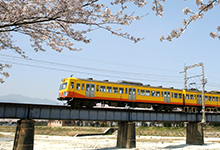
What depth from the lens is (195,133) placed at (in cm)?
3578

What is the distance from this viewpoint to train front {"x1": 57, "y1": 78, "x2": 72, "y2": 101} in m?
26.0

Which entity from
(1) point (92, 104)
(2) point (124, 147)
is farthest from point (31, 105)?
(2) point (124, 147)

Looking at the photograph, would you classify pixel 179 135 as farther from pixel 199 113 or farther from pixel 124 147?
pixel 124 147

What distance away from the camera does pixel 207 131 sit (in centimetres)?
6238

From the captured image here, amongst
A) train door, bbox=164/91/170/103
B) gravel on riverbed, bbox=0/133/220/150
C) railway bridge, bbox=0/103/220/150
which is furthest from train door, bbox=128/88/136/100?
gravel on riverbed, bbox=0/133/220/150

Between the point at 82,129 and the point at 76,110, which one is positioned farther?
the point at 82,129

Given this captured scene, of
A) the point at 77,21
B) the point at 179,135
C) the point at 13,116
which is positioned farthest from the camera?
the point at 179,135

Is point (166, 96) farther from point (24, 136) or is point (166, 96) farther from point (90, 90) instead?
point (24, 136)

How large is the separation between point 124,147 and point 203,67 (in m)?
17.7

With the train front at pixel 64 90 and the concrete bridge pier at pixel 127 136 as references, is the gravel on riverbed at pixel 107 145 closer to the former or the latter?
the concrete bridge pier at pixel 127 136

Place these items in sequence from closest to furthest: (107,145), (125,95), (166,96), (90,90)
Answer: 1. (90,90)
2. (125,95)
3. (166,96)
4. (107,145)

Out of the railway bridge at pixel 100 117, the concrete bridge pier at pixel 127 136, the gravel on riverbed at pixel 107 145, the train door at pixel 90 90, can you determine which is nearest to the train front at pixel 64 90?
the railway bridge at pixel 100 117

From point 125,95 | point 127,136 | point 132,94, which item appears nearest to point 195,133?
point 127,136

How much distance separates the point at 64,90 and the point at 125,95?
780 cm
